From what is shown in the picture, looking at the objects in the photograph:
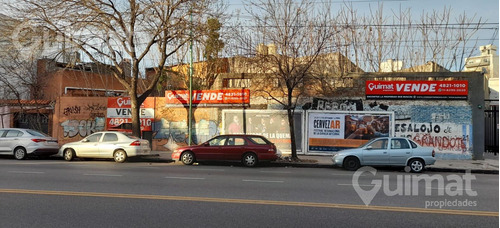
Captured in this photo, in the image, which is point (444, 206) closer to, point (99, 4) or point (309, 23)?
point (309, 23)

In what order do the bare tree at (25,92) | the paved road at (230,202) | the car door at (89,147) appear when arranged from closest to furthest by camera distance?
the paved road at (230,202)
the car door at (89,147)
the bare tree at (25,92)

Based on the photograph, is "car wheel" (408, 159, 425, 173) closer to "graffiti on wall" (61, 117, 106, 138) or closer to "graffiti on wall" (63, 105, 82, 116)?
"graffiti on wall" (61, 117, 106, 138)

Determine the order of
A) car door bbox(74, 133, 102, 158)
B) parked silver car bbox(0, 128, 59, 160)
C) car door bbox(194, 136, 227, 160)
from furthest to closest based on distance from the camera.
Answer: parked silver car bbox(0, 128, 59, 160) → car door bbox(74, 133, 102, 158) → car door bbox(194, 136, 227, 160)

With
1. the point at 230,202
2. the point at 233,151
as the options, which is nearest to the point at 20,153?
the point at 233,151

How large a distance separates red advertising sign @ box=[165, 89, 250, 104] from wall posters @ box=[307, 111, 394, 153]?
3612 millimetres

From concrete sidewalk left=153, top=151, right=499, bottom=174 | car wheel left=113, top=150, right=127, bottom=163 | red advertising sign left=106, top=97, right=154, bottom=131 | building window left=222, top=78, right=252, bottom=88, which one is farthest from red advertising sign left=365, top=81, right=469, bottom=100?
red advertising sign left=106, top=97, right=154, bottom=131

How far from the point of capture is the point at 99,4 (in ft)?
52.7

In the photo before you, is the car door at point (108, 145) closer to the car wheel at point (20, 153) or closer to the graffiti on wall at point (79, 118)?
the car wheel at point (20, 153)

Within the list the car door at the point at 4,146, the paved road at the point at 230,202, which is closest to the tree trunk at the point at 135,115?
the car door at the point at 4,146

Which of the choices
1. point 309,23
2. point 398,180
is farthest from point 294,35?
point 398,180

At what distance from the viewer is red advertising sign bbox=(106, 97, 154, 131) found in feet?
68.1

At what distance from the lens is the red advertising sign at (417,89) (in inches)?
682

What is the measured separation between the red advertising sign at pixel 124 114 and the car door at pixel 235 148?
7.67 m

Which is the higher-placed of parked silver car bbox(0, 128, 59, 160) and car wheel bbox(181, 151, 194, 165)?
parked silver car bbox(0, 128, 59, 160)
